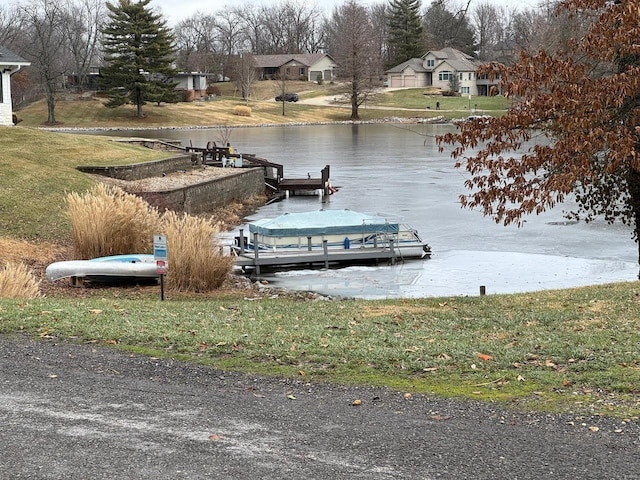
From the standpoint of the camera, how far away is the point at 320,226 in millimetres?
25219

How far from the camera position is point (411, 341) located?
9.14m

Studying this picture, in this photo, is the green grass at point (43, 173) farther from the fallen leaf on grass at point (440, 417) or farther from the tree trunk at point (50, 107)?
the tree trunk at point (50, 107)

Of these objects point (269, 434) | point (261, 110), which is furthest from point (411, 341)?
point (261, 110)

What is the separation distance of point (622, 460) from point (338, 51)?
123 metres

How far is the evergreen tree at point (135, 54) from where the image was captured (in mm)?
88562

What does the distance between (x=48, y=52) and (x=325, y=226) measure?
75.4 metres

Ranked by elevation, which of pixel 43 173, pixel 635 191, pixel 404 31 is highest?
pixel 404 31

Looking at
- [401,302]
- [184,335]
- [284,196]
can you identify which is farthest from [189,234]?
[284,196]

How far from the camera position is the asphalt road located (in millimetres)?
5547

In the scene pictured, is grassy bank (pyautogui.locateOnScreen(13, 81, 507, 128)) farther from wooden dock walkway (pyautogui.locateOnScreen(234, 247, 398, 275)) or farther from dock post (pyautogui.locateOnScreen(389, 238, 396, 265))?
dock post (pyautogui.locateOnScreen(389, 238, 396, 265))

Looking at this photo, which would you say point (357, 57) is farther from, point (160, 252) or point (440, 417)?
point (440, 417)

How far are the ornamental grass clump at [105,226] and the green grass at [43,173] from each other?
8.62ft

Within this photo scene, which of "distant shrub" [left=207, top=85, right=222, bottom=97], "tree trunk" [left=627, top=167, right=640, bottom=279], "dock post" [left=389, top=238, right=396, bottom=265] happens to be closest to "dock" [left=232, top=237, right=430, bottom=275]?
"dock post" [left=389, top=238, right=396, bottom=265]

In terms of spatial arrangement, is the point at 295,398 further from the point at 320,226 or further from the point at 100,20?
the point at 100,20
